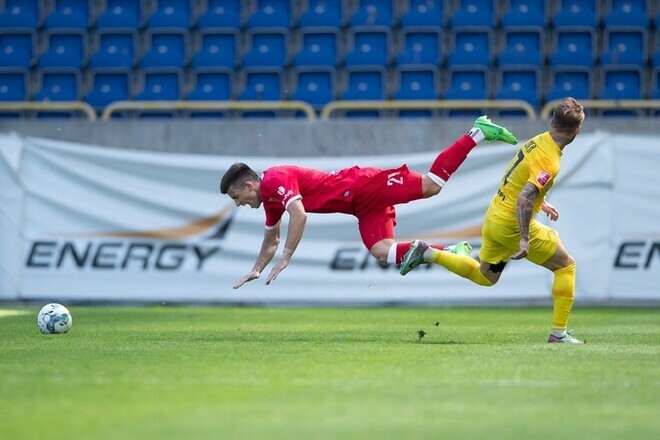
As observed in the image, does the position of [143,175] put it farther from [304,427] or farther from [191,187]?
[304,427]

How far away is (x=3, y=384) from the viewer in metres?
6.81

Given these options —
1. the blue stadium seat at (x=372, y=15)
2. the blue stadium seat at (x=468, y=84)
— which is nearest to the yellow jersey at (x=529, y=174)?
the blue stadium seat at (x=468, y=84)

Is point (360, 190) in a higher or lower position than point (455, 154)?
lower

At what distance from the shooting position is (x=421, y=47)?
19.9 metres

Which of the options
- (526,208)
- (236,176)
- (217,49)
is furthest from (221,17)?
(526,208)

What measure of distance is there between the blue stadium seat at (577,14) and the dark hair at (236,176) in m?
11.0

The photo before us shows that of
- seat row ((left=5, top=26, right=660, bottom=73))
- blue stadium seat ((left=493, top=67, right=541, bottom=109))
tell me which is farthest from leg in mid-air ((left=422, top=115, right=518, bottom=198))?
seat row ((left=5, top=26, right=660, bottom=73))

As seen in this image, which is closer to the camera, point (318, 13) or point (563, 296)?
point (563, 296)

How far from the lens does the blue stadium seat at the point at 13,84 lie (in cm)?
2017

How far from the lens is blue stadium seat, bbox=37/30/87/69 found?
66.9 ft

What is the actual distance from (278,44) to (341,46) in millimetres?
1066

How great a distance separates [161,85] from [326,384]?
1380cm

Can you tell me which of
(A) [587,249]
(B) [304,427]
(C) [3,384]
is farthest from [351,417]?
(A) [587,249]

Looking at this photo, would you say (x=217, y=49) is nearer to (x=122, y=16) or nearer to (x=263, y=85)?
(x=263, y=85)
